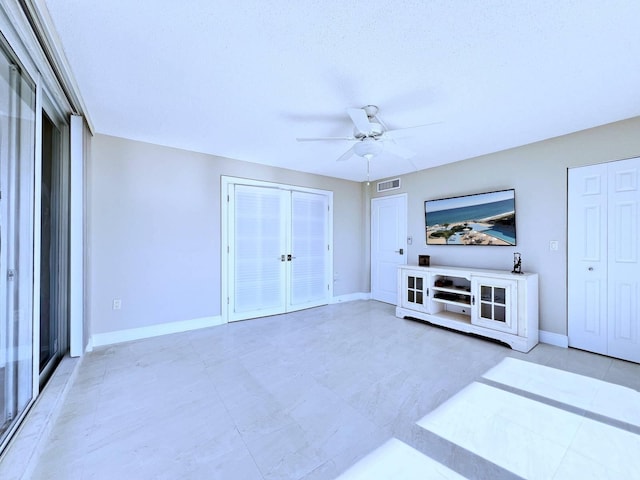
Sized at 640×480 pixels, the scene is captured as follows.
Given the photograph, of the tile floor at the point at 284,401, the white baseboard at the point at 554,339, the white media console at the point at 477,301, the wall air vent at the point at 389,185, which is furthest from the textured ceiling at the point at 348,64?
the tile floor at the point at 284,401

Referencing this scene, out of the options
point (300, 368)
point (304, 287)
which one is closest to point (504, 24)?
point (300, 368)

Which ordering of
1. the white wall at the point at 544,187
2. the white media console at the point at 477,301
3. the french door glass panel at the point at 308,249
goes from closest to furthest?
the white wall at the point at 544,187 < the white media console at the point at 477,301 < the french door glass panel at the point at 308,249

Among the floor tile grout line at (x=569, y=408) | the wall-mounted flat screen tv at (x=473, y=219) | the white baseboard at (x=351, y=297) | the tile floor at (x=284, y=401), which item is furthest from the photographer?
the white baseboard at (x=351, y=297)

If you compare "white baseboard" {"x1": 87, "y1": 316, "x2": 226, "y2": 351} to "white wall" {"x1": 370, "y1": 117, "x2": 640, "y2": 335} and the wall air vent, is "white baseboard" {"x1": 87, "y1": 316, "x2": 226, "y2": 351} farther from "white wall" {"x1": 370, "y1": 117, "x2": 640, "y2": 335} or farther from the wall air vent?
"white wall" {"x1": 370, "y1": 117, "x2": 640, "y2": 335}

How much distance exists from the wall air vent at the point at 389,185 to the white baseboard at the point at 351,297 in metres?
2.12

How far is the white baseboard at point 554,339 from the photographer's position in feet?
9.91

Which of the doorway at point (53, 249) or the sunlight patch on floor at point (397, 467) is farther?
the doorway at point (53, 249)

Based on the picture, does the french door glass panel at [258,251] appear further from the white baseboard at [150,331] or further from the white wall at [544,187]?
the white wall at [544,187]

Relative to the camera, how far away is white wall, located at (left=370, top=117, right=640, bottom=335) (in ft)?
9.16

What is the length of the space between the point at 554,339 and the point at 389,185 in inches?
127

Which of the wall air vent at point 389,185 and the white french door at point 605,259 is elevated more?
the wall air vent at point 389,185

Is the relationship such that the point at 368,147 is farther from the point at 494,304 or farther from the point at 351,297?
the point at 351,297

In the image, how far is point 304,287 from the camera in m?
4.67

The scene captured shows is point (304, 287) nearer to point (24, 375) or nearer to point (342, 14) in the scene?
point (24, 375)
